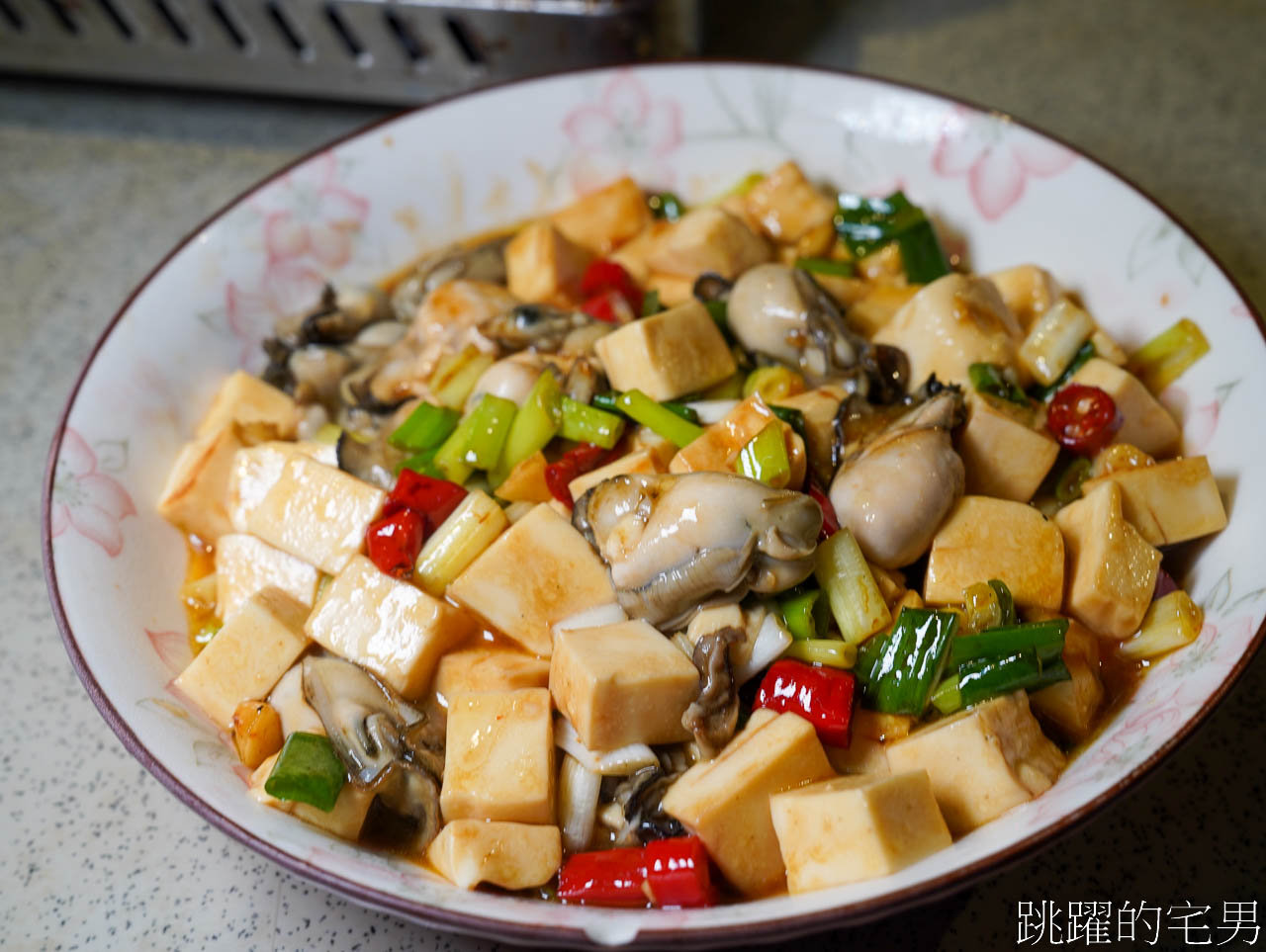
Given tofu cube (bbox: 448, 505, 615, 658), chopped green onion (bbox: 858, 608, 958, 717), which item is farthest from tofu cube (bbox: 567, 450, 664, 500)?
chopped green onion (bbox: 858, 608, 958, 717)

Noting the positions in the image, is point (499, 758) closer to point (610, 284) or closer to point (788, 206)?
point (610, 284)

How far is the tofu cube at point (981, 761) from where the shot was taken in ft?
4.78

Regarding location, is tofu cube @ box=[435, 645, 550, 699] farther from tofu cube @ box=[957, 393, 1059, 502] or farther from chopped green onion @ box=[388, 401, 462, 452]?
tofu cube @ box=[957, 393, 1059, 502]

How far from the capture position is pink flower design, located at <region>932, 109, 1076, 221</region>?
225 centimetres

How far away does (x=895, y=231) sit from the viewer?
235 centimetres

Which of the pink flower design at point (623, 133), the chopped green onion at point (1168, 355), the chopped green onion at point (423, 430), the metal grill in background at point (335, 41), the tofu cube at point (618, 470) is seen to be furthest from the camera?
the metal grill in background at point (335, 41)

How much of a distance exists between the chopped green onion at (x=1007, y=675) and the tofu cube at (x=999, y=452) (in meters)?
Answer: 0.39

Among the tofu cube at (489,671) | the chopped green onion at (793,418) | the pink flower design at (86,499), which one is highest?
the pink flower design at (86,499)

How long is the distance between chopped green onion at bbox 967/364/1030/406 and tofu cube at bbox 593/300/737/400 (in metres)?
0.48

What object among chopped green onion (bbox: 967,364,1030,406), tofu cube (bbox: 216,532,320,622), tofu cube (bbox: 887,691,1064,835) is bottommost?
tofu cube (bbox: 887,691,1064,835)

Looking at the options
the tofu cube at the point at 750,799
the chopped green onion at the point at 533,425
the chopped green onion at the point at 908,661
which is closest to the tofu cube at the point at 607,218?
the chopped green onion at the point at 533,425

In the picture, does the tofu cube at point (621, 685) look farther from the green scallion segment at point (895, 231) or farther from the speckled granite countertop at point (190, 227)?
the green scallion segment at point (895, 231)

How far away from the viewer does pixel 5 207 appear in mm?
3207

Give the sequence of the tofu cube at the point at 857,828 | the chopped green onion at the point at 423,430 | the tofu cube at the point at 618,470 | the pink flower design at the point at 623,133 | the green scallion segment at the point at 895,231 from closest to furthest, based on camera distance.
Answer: the tofu cube at the point at 857,828, the tofu cube at the point at 618,470, the chopped green onion at the point at 423,430, the green scallion segment at the point at 895,231, the pink flower design at the point at 623,133
